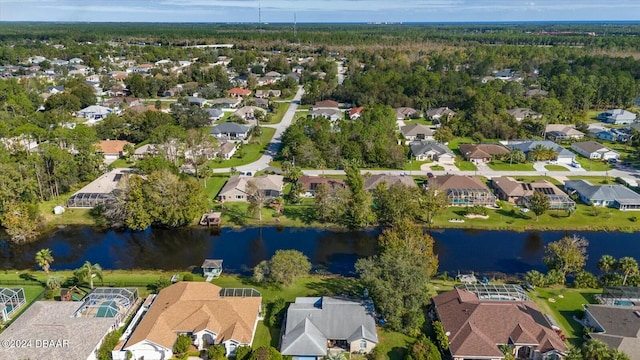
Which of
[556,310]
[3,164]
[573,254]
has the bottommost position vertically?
[556,310]

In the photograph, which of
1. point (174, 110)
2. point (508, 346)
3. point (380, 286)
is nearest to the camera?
point (508, 346)

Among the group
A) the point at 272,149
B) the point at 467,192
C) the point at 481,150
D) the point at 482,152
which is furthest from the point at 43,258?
the point at 481,150

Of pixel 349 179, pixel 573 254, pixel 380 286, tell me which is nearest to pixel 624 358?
pixel 573 254

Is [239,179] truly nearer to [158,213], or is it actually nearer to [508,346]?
[158,213]

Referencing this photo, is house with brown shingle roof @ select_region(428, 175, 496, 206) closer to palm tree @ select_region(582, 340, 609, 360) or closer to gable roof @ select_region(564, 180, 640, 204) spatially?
gable roof @ select_region(564, 180, 640, 204)

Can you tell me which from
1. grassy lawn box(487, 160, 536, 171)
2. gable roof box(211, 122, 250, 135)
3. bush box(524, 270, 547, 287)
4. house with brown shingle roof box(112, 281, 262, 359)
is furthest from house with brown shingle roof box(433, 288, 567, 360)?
A: gable roof box(211, 122, 250, 135)

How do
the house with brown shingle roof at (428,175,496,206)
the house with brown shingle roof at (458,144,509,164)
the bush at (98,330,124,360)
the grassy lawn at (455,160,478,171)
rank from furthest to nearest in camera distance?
1. the house with brown shingle roof at (458,144,509,164)
2. the grassy lawn at (455,160,478,171)
3. the house with brown shingle roof at (428,175,496,206)
4. the bush at (98,330,124,360)
